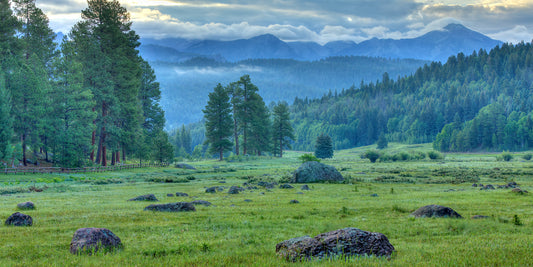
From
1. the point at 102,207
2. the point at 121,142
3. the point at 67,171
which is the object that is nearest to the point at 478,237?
the point at 102,207

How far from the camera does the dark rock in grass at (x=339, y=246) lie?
32.5 feet

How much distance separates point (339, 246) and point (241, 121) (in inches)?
4208

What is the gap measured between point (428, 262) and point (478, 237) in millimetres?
4632

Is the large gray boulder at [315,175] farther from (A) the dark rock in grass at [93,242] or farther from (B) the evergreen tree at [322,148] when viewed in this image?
(B) the evergreen tree at [322,148]

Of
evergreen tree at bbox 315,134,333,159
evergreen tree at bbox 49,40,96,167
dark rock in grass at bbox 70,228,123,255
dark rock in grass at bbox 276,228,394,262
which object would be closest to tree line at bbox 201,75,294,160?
evergreen tree at bbox 315,134,333,159

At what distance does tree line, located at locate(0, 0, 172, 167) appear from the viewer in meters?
57.6

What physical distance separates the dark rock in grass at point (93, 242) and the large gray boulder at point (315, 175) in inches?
1377

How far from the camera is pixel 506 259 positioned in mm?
9695

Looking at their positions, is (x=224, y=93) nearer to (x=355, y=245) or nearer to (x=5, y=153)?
(x=5, y=153)

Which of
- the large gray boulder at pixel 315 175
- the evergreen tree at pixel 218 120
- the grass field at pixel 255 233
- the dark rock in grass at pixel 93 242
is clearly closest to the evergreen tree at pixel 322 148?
the evergreen tree at pixel 218 120

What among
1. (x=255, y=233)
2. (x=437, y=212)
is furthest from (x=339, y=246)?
(x=437, y=212)

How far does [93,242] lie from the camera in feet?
36.5

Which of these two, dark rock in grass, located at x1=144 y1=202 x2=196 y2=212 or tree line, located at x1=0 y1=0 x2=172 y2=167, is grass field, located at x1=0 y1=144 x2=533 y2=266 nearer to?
dark rock in grass, located at x1=144 y1=202 x2=196 y2=212

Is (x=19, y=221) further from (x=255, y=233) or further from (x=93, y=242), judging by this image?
(x=255, y=233)
